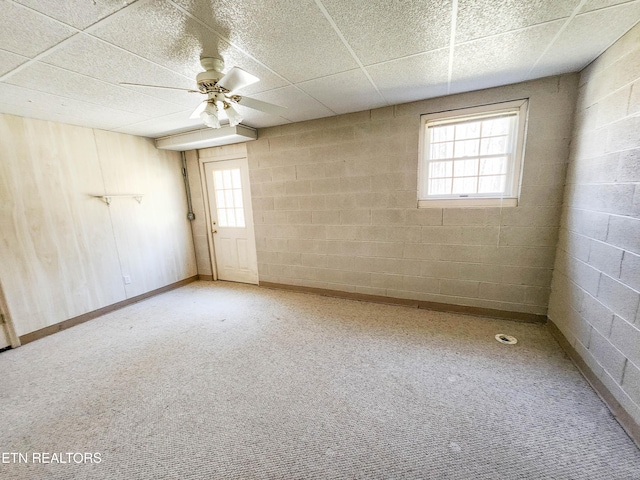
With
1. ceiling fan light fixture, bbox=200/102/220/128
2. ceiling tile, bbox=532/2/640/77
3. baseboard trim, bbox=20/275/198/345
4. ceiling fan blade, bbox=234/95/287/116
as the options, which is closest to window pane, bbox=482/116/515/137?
ceiling tile, bbox=532/2/640/77

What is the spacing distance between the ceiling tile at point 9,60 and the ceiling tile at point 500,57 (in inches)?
111

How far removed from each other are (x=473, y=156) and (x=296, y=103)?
76.9 inches

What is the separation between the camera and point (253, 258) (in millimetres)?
4008

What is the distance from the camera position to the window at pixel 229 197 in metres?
3.94

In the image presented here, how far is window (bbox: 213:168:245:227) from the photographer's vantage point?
3.94 metres

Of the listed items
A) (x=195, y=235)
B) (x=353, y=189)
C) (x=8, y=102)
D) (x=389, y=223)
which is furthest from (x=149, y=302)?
(x=389, y=223)

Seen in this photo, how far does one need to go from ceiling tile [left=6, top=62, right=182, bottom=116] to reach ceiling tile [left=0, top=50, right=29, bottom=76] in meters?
0.05

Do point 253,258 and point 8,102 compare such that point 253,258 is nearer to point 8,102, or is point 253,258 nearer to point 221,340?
point 221,340

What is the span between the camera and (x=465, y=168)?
2605 millimetres

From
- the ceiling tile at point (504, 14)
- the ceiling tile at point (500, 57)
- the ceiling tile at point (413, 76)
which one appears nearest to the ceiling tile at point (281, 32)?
the ceiling tile at point (413, 76)

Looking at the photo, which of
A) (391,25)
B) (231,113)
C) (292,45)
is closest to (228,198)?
(231,113)

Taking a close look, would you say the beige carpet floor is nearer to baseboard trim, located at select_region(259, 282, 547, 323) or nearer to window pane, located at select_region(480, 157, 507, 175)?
baseboard trim, located at select_region(259, 282, 547, 323)

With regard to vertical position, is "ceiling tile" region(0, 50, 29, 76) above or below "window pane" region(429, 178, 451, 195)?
above

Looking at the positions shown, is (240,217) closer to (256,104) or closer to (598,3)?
(256,104)
